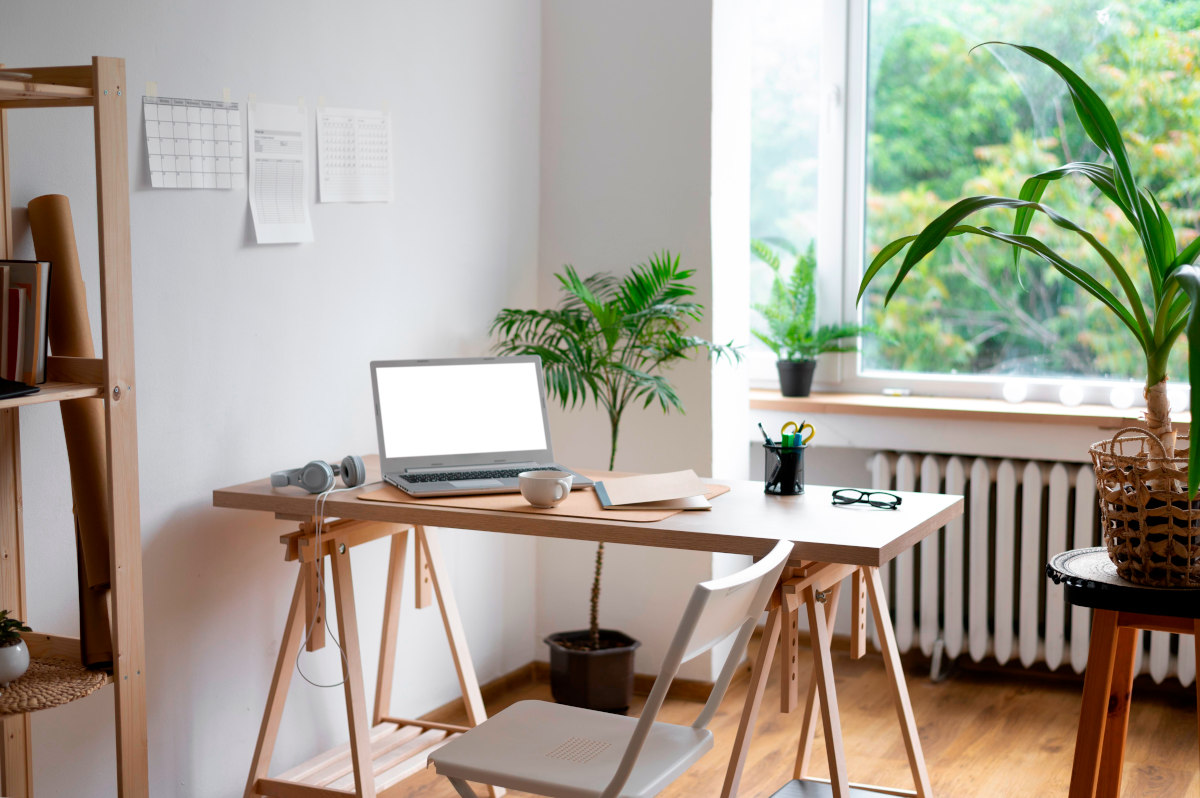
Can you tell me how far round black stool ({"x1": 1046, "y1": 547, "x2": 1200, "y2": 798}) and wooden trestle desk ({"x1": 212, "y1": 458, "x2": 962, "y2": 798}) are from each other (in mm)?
313

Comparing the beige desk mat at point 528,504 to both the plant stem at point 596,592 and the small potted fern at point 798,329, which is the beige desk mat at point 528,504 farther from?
→ the small potted fern at point 798,329

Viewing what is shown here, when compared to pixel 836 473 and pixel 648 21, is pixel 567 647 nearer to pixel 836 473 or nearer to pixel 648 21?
pixel 836 473

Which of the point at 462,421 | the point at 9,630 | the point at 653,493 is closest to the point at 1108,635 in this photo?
the point at 653,493

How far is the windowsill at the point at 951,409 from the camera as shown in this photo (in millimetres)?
3484

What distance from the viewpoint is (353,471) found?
8.64ft

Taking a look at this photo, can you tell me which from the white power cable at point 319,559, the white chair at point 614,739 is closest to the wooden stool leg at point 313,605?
the white power cable at point 319,559

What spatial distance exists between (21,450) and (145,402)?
0.96ft

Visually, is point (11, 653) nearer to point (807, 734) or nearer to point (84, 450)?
point (84, 450)

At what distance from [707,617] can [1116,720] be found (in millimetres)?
791

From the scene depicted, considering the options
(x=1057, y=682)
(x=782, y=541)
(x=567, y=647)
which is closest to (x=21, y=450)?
(x=782, y=541)

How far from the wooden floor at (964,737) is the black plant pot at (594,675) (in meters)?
0.15

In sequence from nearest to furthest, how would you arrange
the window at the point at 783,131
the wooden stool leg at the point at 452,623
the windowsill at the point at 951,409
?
the wooden stool leg at the point at 452,623 → the windowsill at the point at 951,409 → the window at the point at 783,131

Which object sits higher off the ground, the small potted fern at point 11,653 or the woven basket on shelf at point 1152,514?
the woven basket on shelf at point 1152,514

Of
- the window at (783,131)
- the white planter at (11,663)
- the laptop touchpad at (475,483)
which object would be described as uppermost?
the window at (783,131)
